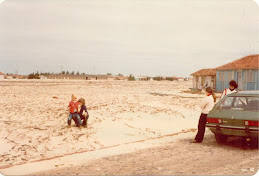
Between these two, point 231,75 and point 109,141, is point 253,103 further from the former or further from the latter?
point 231,75

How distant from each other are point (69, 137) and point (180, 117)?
6.06 m

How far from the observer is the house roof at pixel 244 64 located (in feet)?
86.2

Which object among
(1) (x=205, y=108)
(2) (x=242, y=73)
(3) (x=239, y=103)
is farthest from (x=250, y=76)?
(1) (x=205, y=108)

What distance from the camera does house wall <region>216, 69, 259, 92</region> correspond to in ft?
84.4

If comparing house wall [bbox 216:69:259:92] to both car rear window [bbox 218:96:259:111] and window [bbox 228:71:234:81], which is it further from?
car rear window [bbox 218:96:259:111]

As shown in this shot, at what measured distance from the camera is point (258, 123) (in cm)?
662

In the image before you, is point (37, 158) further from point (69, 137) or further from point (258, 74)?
point (258, 74)

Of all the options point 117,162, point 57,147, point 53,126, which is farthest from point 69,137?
point 117,162

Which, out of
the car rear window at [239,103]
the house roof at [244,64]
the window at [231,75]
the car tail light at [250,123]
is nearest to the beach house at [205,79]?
the house roof at [244,64]

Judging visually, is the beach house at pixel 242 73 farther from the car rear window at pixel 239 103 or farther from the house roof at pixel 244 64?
the car rear window at pixel 239 103

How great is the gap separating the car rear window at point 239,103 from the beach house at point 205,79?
25.5 m

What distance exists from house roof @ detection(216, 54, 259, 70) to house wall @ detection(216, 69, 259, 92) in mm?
413

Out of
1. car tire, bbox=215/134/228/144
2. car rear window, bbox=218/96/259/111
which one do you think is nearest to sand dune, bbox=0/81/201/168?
car tire, bbox=215/134/228/144

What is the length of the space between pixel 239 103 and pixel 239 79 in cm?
2123
